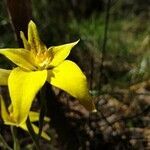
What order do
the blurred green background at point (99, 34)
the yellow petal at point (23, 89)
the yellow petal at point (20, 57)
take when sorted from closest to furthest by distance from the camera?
the yellow petal at point (23, 89) < the yellow petal at point (20, 57) < the blurred green background at point (99, 34)

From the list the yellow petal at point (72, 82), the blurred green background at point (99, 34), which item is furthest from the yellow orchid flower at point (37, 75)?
the blurred green background at point (99, 34)

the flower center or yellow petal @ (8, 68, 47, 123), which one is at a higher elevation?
yellow petal @ (8, 68, 47, 123)

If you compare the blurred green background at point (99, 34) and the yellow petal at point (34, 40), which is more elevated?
the yellow petal at point (34, 40)

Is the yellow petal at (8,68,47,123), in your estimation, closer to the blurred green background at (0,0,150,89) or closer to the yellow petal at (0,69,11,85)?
the yellow petal at (0,69,11,85)

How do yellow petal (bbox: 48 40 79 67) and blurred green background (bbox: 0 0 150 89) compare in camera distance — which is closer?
yellow petal (bbox: 48 40 79 67)

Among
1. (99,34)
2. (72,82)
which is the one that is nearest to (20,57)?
(72,82)

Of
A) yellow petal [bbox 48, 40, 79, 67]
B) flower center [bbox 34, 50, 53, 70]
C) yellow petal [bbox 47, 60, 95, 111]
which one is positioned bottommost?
flower center [bbox 34, 50, 53, 70]

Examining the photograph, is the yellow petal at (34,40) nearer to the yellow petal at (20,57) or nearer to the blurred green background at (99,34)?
the yellow petal at (20,57)

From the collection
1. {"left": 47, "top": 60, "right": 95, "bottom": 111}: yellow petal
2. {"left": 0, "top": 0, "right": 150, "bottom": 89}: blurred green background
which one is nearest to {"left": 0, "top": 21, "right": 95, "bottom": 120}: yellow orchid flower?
{"left": 47, "top": 60, "right": 95, "bottom": 111}: yellow petal

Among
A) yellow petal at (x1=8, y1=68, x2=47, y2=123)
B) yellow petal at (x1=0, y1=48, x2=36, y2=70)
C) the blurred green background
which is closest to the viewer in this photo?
yellow petal at (x1=8, y1=68, x2=47, y2=123)
